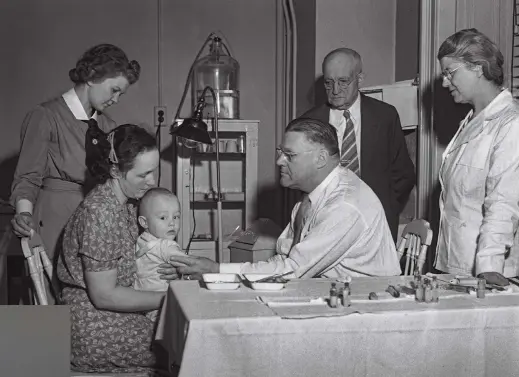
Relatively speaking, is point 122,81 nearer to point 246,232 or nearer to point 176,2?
point 246,232

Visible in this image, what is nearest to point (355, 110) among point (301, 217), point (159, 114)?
point (301, 217)

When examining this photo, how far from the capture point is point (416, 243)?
3.15 m

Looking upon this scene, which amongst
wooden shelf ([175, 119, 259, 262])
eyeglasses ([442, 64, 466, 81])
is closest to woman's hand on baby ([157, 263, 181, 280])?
eyeglasses ([442, 64, 466, 81])

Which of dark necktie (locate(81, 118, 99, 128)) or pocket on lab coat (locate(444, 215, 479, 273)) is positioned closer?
pocket on lab coat (locate(444, 215, 479, 273))

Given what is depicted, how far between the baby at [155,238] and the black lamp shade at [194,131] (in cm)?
123

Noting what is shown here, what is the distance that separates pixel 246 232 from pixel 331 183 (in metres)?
2.32

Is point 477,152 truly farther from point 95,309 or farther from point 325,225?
point 95,309

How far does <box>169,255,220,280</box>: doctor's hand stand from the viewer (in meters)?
2.69

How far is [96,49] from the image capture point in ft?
10.5

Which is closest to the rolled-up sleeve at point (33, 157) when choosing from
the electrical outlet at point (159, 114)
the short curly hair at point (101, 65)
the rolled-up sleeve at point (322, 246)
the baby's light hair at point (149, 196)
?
the short curly hair at point (101, 65)

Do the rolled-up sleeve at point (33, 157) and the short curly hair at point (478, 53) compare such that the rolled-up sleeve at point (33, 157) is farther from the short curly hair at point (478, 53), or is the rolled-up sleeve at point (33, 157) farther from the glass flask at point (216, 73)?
the glass flask at point (216, 73)

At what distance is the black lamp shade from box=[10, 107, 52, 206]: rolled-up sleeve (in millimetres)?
1181

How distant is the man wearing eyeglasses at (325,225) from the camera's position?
263 cm

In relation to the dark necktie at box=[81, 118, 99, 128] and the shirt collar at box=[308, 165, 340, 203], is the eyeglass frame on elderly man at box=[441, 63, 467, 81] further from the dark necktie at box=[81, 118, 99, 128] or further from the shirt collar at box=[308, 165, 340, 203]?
the dark necktie at box=[81, 118, 99, 128]
